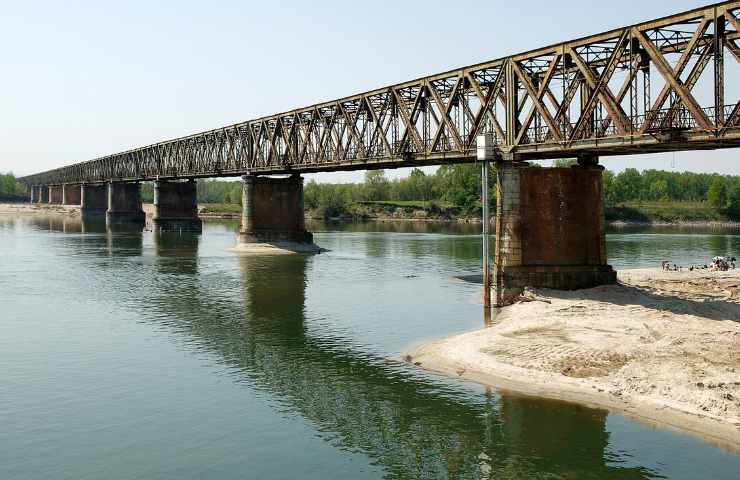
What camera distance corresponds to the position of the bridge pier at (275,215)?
88188 millimetres

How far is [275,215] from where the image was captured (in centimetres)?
8875

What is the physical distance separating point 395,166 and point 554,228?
76.5 feet

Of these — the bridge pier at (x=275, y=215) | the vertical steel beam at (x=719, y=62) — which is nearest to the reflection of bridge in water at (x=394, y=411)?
the vertical steel beam at (x=719, y=62)

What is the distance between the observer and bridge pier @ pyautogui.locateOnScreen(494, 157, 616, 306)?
142ft

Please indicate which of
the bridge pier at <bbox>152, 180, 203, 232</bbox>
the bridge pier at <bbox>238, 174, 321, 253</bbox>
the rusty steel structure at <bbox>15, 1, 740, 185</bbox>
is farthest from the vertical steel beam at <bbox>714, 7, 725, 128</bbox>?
the bridge pier at <bbox>152, 180, 203, 232</bbox>

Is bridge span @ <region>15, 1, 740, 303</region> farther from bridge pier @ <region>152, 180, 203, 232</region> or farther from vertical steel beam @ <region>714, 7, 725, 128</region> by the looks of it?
bridge pier @ <region>152, 180, 203, 232</region>

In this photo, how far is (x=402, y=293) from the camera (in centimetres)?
5197

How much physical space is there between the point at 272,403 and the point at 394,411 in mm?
4234

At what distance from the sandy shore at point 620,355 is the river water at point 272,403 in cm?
121

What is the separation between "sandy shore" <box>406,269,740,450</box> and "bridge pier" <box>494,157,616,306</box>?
57.1 inches

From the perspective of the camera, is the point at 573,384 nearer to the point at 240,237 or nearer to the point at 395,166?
the point at 395,166

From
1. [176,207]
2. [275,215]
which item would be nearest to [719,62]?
[275,215]

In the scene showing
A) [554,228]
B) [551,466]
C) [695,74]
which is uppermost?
[695,74]

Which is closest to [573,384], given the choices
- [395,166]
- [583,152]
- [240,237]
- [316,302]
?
[583,152]
